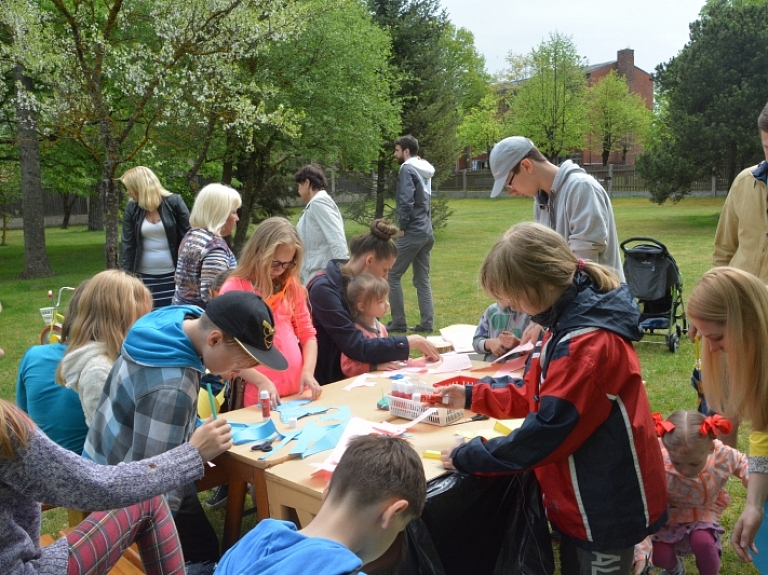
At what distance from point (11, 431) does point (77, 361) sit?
1275 mm

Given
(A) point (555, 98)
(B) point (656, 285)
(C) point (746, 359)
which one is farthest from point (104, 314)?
(A) point (555, 98)

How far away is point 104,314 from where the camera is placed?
308cm

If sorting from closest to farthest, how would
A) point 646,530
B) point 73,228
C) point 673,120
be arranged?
point 646,530 → point 673,120 → point 73,228

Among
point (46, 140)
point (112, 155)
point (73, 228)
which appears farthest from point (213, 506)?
point (73, 228)

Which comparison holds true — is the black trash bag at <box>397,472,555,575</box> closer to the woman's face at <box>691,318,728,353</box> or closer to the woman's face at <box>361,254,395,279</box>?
the woman's face at <box>691,318,728,353</box>

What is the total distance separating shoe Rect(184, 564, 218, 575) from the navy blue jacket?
4.66 feet

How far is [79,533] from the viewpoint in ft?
7.40

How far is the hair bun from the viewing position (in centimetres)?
439

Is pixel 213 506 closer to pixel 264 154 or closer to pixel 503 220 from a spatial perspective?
pixel 264 154

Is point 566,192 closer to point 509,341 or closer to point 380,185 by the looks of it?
point 509,341

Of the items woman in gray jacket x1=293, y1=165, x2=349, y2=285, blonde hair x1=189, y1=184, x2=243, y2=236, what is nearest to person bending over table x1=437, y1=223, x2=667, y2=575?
blonde hair x1=189, y1=184, x2=243, y2=236

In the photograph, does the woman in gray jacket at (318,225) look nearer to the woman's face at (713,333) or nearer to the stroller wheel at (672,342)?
the stroller wheel at (672,342)

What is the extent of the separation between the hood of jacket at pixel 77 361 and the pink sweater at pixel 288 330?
85 cm

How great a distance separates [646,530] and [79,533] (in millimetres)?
1824
